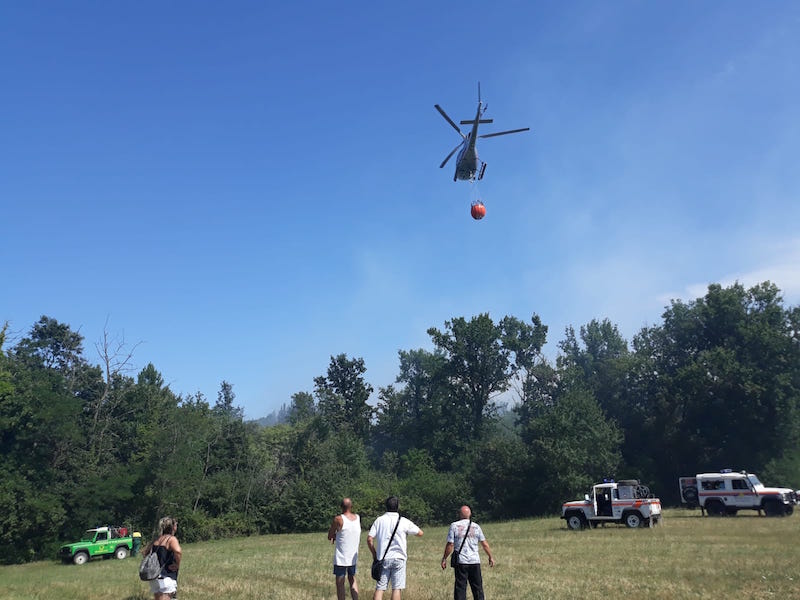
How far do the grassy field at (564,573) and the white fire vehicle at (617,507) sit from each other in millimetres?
2879

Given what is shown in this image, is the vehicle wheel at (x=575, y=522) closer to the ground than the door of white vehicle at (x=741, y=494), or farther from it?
closer to the ground

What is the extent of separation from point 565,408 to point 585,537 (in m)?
22.3

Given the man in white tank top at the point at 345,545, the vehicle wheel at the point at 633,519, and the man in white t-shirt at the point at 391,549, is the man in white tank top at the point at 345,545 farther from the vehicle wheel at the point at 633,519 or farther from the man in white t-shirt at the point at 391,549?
the vehicle wheel at the point at 633,519

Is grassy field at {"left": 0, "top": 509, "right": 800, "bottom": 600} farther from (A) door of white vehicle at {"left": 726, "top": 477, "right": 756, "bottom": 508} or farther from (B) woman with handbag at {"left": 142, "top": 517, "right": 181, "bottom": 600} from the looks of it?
(A) door of white vehicle at {"left": 726, "top": 477, "right": 756, "bottom": 508}

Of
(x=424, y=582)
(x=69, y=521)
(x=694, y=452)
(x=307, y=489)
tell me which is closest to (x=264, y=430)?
(x=307, y=489)

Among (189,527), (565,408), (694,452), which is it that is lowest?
(189,527)

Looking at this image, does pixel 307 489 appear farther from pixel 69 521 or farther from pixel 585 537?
pixel 585 537

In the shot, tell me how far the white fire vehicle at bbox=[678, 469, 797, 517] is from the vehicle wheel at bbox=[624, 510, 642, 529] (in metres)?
6.54

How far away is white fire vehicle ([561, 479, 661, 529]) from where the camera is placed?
985 inches

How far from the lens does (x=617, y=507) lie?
2553cm

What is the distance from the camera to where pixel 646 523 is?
24969 mm

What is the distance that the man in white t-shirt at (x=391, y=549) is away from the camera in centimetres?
796

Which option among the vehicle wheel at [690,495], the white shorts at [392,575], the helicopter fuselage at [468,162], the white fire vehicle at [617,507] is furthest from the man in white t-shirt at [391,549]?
the vehicle wheel at [690,495]

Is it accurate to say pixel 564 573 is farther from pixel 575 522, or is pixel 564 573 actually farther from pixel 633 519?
pixel 575 522
